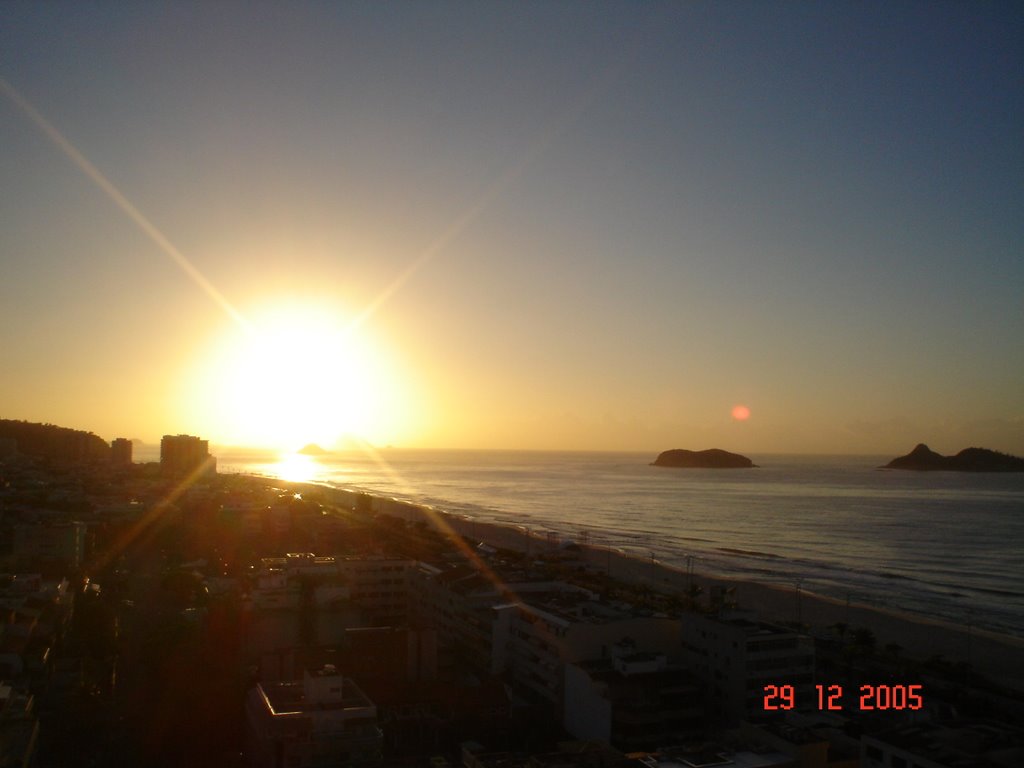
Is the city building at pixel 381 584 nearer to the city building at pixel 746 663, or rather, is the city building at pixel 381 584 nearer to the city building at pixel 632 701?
the city building at pixel 632 701

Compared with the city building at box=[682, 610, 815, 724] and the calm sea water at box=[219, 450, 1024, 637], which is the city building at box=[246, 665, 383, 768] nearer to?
the city building at box=[682, 610, 815, 724]

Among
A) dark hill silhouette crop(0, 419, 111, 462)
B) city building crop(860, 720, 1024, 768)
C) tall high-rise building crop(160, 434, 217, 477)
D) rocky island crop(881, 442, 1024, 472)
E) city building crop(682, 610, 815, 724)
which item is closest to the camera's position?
city building crop(860, 720, 1024, 768)

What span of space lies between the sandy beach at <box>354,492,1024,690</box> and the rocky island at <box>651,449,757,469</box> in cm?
7451

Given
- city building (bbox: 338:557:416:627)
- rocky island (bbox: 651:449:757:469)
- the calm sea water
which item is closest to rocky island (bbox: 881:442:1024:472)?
rocky island (bbox: 651:449:757:469)

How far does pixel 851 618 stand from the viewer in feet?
51.7

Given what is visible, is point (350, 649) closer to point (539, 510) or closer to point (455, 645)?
point (455, 645)

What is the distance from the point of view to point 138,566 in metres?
20.0

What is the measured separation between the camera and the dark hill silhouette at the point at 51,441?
5490 centimetres
